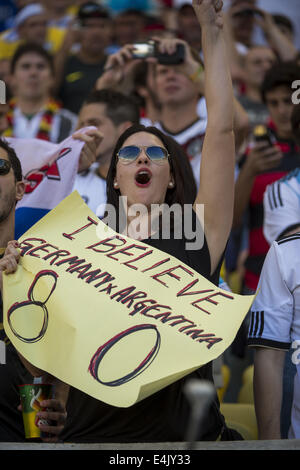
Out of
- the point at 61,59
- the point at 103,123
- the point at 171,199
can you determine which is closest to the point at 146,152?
the point at 171,199

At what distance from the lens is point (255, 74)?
22.1ft

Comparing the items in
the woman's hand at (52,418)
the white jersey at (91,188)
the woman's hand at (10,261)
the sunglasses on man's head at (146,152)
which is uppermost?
the sunglasses on man's head at (146,152)

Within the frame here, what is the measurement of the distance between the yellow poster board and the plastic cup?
0.16m

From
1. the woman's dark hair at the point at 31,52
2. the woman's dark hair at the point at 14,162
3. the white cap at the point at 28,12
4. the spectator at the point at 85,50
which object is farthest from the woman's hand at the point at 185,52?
the white cap at the point at 28,12

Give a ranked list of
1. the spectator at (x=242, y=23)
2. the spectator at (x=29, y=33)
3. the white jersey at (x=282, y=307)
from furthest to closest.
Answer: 1. the spectator at (x=29, y=33)
2. the spectator at (x=242, y=23)
3. the white jersey at (x=282, y=307)

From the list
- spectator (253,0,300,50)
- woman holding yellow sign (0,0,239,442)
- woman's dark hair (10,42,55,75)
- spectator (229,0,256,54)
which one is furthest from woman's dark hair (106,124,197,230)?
spectator (253,0,300,50)

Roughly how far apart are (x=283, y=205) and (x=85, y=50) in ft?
11.7

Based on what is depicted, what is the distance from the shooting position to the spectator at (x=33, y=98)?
20.0ft

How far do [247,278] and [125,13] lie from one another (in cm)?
383

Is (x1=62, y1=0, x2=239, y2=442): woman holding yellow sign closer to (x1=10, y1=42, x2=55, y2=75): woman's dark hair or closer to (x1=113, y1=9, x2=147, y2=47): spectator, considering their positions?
(x1=10, y1=42, x2=55, y2=75): woman's dark hair

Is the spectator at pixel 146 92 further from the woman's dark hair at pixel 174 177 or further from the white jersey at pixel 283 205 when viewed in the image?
the woman's dark hair at pixel 174 177

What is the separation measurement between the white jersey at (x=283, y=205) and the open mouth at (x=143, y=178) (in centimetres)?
107
